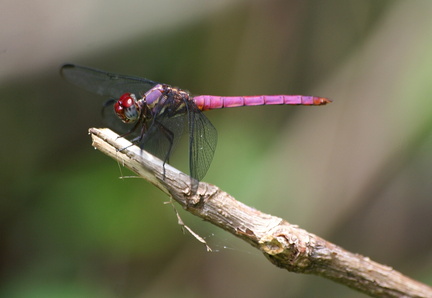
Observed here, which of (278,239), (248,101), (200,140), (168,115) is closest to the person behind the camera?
(278,239)

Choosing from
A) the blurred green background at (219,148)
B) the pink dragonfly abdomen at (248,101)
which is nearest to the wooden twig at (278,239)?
the pink dragonfly abdomen at (248,101)

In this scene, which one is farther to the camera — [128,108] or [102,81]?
[102,81]

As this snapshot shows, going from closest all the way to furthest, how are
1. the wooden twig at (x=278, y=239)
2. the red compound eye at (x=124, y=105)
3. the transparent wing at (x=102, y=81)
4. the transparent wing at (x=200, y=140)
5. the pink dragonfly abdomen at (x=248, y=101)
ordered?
1. the wooden twig at (x=278, y=239)
2. the transparent wing at (x=200, y=140)
3. the red compound eye at (x=124, y=105)
4. the pink dragonfly abdomen at (x=248, y=101)
5. the transparent wing at (x=102, y=81)

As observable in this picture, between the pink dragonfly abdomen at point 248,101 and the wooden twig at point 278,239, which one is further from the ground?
the pink dragonfly abdomen at point 248,101

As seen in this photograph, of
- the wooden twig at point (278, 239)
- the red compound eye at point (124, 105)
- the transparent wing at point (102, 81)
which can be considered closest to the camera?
the wooden twig at point (278, 239)

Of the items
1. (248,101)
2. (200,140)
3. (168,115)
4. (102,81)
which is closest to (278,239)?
(200,140)

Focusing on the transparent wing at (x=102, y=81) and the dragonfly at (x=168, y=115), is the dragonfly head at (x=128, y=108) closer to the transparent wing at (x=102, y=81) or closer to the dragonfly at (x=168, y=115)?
the dragonfly at (x=168, y=115)

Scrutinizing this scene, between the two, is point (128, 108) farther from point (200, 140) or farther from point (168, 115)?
point (200, 140)

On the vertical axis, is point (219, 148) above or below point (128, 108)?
below

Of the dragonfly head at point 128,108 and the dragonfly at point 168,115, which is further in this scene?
the dragonfly head at point 128,108
